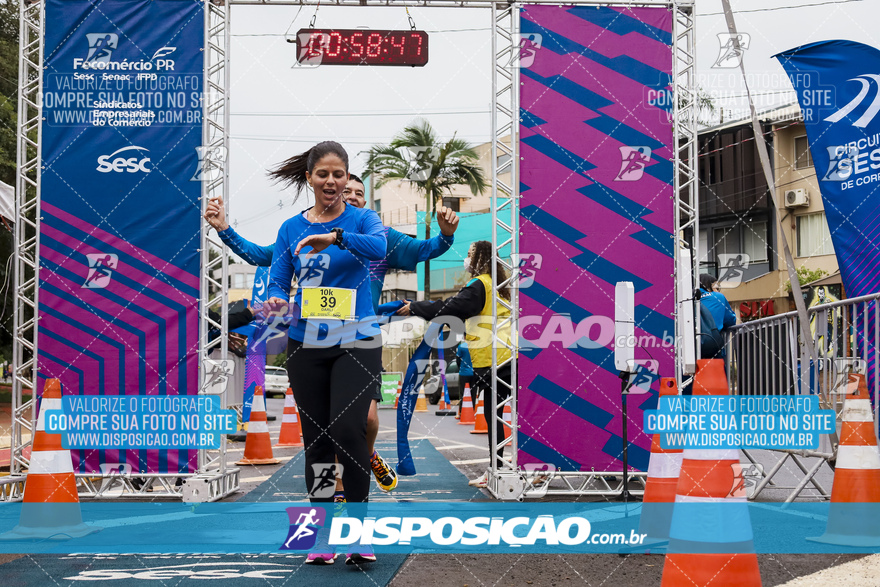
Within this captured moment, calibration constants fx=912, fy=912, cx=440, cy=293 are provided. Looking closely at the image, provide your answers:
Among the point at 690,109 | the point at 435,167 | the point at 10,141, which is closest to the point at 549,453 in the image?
the point at 690,109

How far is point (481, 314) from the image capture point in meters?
7.62

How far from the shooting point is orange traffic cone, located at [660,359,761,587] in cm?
353

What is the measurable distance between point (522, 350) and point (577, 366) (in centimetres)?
46

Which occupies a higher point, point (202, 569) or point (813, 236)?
point (813, 236)

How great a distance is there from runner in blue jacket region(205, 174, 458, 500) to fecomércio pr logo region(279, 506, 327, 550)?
70 centimetres

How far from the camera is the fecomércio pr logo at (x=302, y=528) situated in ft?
15.4

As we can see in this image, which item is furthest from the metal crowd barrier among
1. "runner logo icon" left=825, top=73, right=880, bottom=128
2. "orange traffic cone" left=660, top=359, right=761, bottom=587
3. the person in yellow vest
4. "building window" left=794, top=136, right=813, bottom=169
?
"building window" left=794, top=136, right=813, bottom=169

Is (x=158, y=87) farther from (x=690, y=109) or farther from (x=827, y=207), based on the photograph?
(x=827, y=207)

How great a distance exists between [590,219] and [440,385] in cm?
2300

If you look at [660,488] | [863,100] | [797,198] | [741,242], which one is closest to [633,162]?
[863,100]

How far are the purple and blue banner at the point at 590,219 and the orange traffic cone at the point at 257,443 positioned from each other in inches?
147

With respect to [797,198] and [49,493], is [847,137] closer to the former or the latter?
[49,493]

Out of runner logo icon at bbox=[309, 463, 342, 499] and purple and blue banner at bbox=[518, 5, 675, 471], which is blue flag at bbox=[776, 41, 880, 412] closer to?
purple and blue banner at bbox=[518, 5, 675, 471]

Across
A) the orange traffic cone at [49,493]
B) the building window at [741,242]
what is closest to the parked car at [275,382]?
the building window at [741,242]
